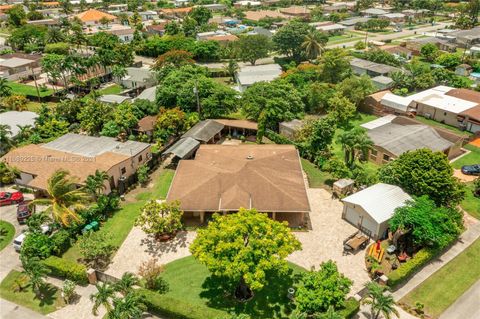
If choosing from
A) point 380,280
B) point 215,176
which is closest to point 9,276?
point 215,176

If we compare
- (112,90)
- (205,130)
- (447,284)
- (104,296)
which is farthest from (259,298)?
(112,90)

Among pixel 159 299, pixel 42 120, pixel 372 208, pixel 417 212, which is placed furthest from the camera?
pixel 42 120

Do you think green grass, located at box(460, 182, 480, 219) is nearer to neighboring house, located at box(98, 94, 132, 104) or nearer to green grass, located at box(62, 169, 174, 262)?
green grass, located at box(62, 169, 174, 262)

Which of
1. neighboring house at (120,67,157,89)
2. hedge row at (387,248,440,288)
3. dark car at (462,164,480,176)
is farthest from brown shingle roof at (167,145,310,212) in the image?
neighboring house at (120,67,157,89)

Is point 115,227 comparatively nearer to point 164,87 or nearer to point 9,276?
point 9,276

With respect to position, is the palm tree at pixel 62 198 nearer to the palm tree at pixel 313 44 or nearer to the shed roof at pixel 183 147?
the shed roof at pixel 183 147

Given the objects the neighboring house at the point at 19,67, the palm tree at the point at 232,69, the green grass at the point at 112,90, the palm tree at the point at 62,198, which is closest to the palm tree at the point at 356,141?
the palm tree at the point at 62,198
